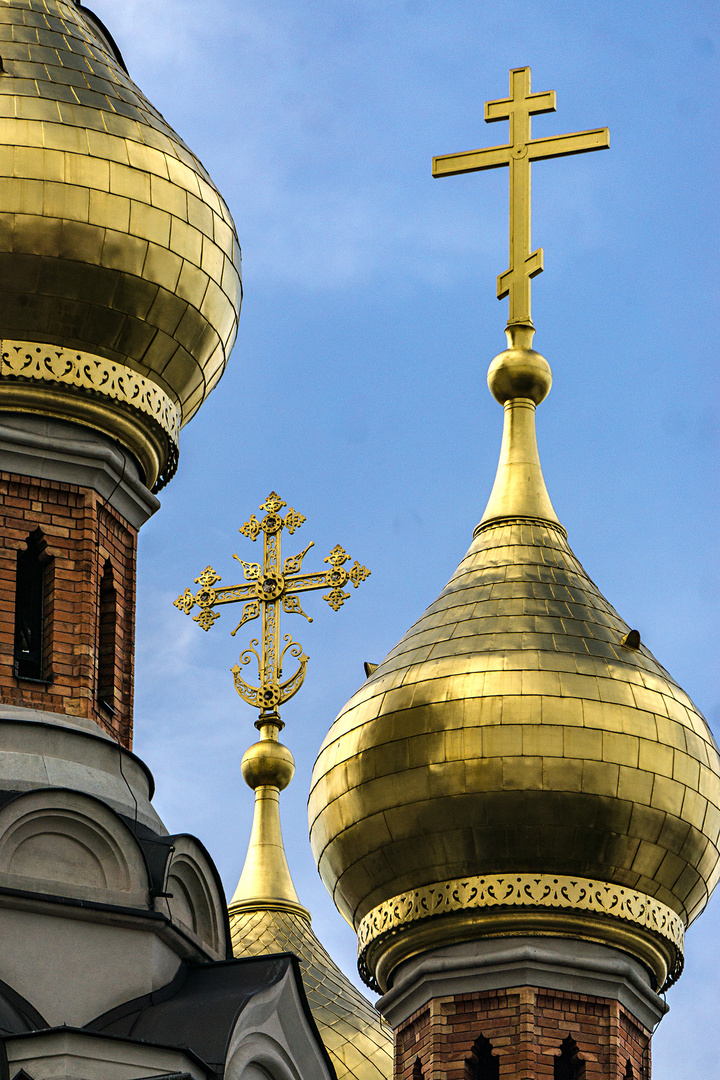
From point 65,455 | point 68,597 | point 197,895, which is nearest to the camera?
point 197,895

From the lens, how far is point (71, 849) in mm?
14602

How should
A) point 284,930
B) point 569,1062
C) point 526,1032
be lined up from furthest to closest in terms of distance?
point 284,930 < point 569,1062 < point 526,1032

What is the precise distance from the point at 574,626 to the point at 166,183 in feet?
15.0

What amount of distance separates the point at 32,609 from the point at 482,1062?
4988 mm

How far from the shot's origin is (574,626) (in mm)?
19516

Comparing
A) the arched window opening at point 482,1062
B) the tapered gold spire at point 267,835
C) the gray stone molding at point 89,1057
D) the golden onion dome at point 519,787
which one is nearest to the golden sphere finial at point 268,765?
the tapered gold spire at point 267,835

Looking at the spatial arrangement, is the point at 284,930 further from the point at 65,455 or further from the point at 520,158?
the point at 65,455

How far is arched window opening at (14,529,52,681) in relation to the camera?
15.4 m

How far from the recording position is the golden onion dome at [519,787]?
18.8 m

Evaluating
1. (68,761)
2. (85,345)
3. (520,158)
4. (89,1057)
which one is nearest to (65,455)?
(85,345)

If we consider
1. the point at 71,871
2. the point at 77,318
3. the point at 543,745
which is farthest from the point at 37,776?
the point at 543,745

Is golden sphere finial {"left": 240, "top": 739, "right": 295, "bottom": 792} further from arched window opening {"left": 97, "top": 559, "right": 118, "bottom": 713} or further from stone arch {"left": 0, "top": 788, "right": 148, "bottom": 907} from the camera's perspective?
stone arch {"left": 0, "top": 788, "right": 148, "bottom": 907}

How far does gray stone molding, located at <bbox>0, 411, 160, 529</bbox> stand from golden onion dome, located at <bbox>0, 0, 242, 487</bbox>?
0.24 feet

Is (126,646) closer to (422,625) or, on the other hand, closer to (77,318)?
(77,318)
